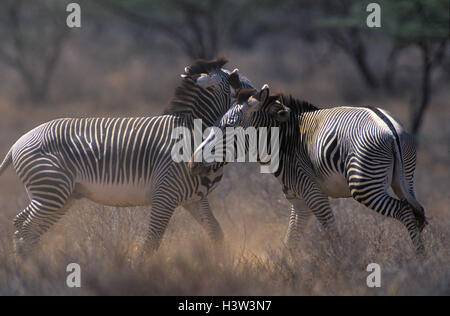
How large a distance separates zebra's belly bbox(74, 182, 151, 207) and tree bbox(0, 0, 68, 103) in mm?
15612

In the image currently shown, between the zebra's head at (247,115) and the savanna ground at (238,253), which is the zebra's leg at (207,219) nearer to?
the savanna ground at (238,253)

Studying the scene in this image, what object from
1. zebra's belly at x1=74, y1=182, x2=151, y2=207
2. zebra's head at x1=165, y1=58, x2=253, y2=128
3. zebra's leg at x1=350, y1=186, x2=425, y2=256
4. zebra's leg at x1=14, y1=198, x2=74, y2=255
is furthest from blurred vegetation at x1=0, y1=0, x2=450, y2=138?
zebra's leg at x1=14, y1=198, x2=74, y2=255

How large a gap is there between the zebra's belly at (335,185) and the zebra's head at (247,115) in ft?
2.26

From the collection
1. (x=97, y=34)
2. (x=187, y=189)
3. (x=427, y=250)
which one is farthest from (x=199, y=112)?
(x=97, y=34)

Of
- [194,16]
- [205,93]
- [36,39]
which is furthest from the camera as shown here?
[36,39]

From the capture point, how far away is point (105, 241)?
521cm

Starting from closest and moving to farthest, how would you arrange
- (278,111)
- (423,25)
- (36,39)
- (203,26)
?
(278,111) → (423,25) → (36,39) → (203,26)

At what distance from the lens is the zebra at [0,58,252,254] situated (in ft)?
17.7

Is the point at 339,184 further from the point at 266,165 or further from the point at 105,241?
the point at 105,241

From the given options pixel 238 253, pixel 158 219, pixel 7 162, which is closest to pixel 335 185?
pixel 238 253

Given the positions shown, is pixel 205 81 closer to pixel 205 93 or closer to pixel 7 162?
pixel 205 93

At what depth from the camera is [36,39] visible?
2066 cm

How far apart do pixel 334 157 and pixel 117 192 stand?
6.74 feet
